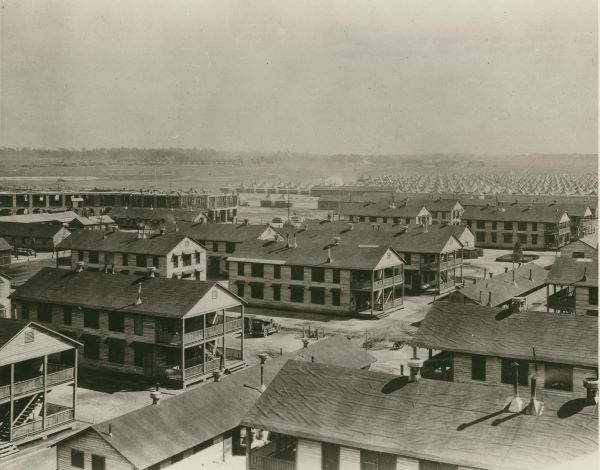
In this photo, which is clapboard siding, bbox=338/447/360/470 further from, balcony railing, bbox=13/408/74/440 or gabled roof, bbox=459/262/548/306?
gabled roof, bbox=459/262/548/306

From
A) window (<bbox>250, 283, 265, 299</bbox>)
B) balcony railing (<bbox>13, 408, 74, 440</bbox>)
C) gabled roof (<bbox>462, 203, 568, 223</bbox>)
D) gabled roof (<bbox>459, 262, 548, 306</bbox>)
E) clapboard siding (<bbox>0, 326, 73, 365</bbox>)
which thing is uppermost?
gabled roof (<bbox>462, 203, 568, 223</bbox>)

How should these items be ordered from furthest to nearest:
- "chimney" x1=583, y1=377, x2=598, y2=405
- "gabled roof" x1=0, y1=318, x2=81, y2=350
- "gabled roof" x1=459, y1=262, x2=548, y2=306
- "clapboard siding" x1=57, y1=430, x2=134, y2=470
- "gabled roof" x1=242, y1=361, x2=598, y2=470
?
"gabled roof" x1=459, y1=262, x2=548, y2=306 < "gabled roof" x1=0, y1=318, x2=81, y2=350 < "clapboard siding" x1=57, y1=430, x2=134, y2=470 < "chimney" x1=583, y1=377, x2=598, y2=405 < "gabled roof" x1=242, y1=361, x2=598, y2=470

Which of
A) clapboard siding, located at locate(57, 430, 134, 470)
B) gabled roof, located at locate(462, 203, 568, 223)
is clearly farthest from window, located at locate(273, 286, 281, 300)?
gabled roof, located at locate(462, 203, 568, 223)

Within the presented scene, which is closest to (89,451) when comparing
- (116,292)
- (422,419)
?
(422,419)

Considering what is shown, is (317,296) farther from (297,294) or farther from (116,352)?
(116,352)

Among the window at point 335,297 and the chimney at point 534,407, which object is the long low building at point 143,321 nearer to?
the window at point 335,297

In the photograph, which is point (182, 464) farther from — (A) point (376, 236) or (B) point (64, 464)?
(A) point (376, 236)
